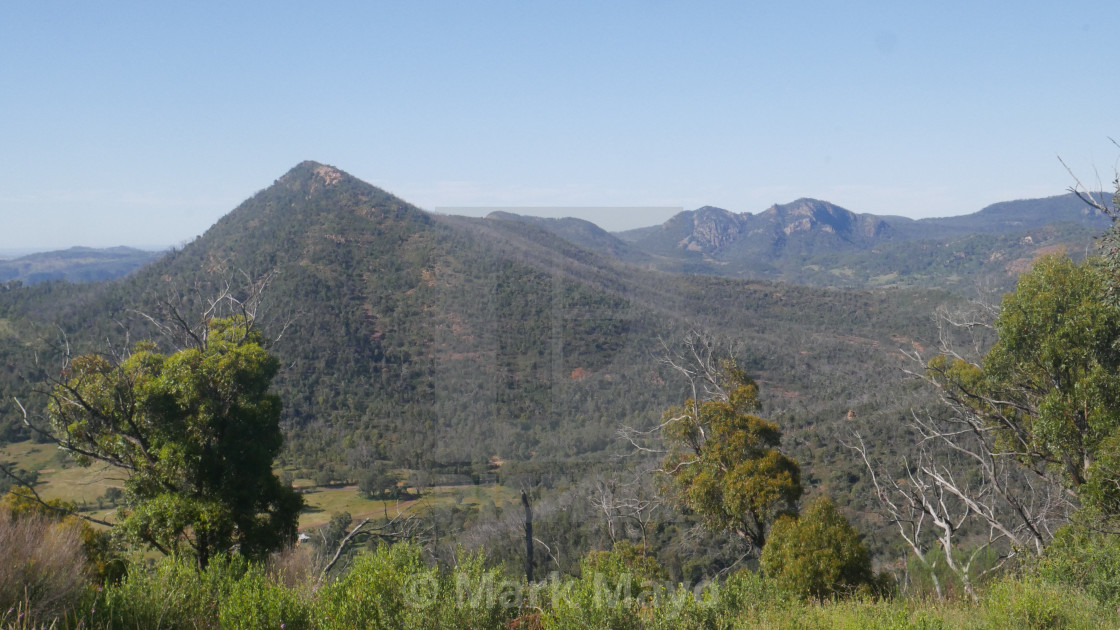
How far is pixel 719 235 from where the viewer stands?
121750 millimetres

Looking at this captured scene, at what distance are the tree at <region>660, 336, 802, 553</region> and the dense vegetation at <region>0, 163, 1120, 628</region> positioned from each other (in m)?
0.05

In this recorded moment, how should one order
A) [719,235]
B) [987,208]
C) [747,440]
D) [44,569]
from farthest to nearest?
[987,208] < [719,235] < [747,440] < [44,569]

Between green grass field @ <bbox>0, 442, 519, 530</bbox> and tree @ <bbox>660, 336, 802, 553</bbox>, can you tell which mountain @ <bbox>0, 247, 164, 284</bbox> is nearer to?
green grass field @ <bbox>0, 442, 519, 530</bbox>

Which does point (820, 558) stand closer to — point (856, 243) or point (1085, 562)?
point (1085, 562)

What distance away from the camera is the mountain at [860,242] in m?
67.5

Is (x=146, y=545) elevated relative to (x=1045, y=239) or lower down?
lower down

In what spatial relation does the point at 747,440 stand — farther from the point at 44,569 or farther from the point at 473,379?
the point at 473,379

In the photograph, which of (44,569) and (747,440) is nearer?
(44,569)

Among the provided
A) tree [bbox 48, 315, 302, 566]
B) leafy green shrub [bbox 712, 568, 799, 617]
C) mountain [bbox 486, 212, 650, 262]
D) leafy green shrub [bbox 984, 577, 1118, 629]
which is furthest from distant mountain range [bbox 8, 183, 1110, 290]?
leafy green shrub [bbox 984, 577, 1118, 629]

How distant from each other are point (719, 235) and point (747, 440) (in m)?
117

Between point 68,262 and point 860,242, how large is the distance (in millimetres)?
157349

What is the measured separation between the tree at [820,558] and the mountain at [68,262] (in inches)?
3934

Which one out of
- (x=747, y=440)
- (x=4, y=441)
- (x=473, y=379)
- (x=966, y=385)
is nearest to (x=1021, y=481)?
(x=966, y=385)

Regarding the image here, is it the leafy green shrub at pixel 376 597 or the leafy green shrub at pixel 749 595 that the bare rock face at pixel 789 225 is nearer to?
the leafy green shrub at pixel 749 595
